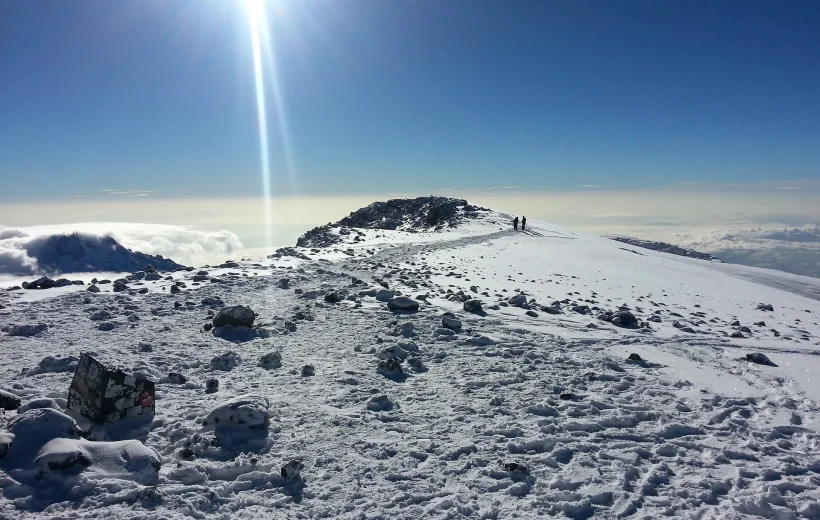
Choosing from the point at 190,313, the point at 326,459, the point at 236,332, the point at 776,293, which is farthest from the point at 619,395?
the point at 776,293

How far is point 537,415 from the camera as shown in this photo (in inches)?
295

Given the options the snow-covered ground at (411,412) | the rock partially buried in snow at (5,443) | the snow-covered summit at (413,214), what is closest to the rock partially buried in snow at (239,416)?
the snow-covered ground at (411,412)

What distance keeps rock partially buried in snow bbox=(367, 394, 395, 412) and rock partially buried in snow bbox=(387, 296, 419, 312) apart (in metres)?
5.85

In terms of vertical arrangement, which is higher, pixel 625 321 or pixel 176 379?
pixel 625 321

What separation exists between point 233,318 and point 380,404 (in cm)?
560

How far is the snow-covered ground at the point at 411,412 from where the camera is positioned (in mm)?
5316

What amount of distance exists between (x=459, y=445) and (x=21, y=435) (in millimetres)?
5539

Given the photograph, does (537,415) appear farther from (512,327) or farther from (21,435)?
(21,435)

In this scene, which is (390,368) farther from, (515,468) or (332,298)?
(332,298)

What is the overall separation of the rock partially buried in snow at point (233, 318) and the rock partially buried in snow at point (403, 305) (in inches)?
161

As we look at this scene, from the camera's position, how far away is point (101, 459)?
5453mm

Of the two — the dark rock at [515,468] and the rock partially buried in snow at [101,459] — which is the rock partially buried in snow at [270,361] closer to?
the rock partially buried in snow at [101,459]

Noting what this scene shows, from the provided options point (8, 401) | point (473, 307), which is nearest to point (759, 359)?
point (473, 307)

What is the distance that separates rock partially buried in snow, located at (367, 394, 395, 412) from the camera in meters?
7.69
